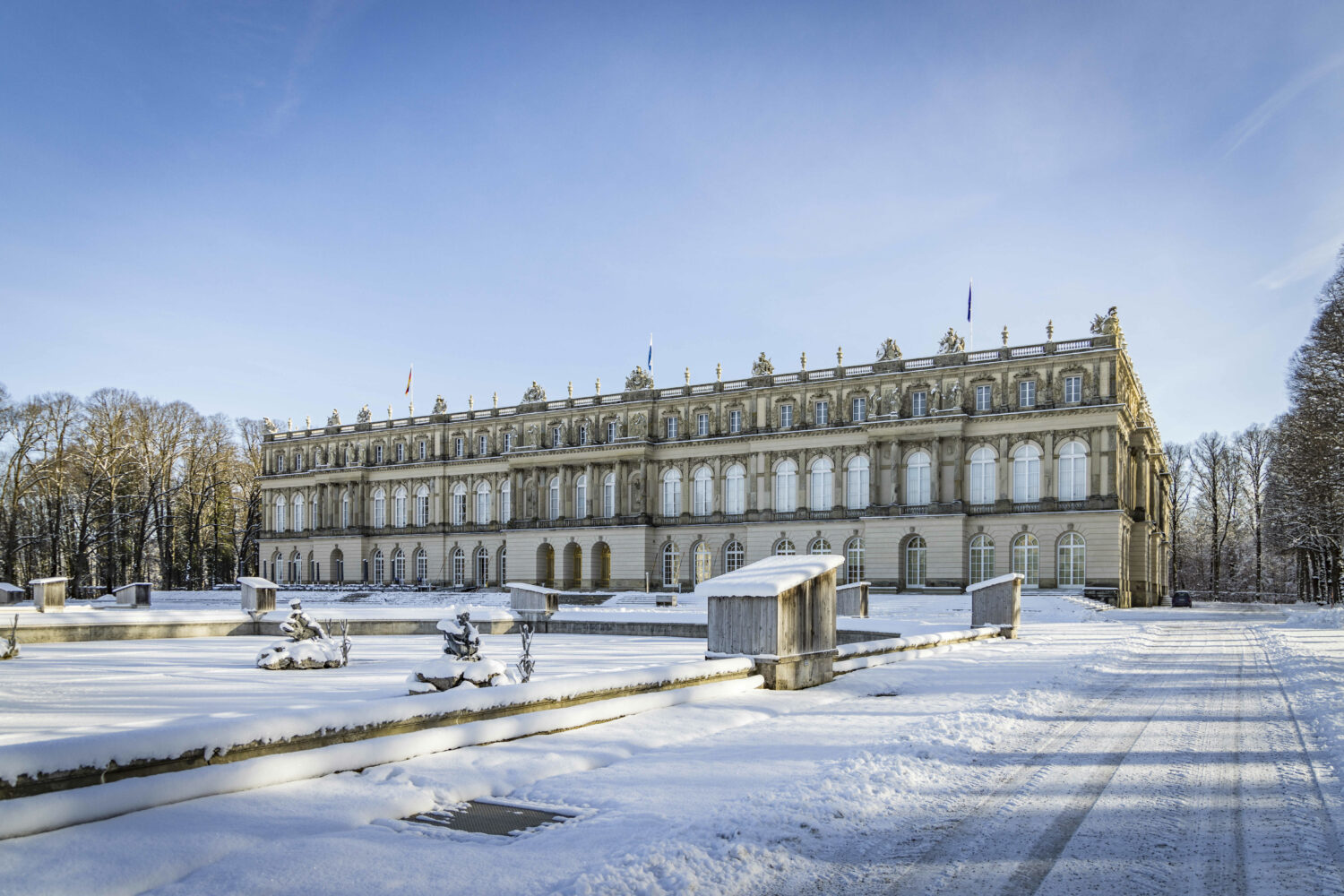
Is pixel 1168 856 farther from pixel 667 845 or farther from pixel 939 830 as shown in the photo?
pixel 667 845

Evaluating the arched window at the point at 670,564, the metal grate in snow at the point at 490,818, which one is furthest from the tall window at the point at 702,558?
the metal grate in snow at the point at 490,818

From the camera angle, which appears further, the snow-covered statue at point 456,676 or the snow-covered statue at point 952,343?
the snow-covered statue at point 952,343

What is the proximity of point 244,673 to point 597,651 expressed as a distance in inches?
334

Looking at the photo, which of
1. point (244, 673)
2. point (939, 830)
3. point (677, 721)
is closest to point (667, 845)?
point (939, 830)

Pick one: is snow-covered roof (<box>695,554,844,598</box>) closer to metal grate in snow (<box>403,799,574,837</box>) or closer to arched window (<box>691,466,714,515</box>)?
metal grate in snow (<box>403,799,574,837</box>)

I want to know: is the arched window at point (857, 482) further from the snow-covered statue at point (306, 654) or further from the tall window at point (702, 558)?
the snow-covered statue at point (306, 654)

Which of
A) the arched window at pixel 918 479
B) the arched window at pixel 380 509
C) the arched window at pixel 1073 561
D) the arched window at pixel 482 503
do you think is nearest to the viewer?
the arched window at pixel 1073 561

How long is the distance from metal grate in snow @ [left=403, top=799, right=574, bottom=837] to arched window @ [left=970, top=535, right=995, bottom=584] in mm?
53144

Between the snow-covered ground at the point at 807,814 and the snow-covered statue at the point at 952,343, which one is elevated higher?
the snow-covered statue at the point at 952,343

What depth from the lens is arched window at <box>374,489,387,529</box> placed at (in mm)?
84375

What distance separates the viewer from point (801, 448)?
210 feet

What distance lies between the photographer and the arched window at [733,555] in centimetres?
6619

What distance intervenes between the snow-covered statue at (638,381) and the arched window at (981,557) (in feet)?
85.2

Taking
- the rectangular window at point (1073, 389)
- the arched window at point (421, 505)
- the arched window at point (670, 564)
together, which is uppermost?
the rectangular window at point (1073, 389)
